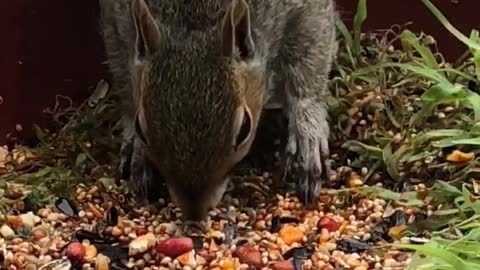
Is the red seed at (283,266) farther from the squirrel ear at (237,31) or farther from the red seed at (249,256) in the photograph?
the squirrel ear at (237,31)

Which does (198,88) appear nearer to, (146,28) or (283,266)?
(146,28)

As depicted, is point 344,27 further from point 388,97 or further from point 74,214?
point 74,214

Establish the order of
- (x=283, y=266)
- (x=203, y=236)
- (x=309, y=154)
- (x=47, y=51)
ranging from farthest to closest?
(x=47, y=51) → (x=309, y=154) → (x=203, y=236) → (x=283, y=266)

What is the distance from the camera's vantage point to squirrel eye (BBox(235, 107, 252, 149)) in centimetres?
313

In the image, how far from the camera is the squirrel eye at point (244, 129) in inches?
123

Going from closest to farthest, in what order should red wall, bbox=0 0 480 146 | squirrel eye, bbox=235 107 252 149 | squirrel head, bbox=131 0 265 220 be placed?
squirrel head, bbox=131 0 265 220
squirrel eye, bbox=235 107 252 149
red wall, bbox=0 0 480 146

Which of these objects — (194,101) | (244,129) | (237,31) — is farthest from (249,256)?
(237,31)

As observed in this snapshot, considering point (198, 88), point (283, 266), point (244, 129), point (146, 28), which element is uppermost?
point (146, 28)

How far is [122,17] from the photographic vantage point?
3543 mm

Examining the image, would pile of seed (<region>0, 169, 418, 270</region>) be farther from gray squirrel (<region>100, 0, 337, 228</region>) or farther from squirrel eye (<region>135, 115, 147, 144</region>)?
squirrel eye (<region>135, 115, 147, 144</region>)

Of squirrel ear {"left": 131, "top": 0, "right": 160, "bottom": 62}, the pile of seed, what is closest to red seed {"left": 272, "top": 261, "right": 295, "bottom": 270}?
the pile of seed

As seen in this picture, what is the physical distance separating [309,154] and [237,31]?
530mm

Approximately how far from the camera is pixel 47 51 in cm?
385

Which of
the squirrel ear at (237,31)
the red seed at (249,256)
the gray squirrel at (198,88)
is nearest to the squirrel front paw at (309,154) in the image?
the gray squirrel at (198,88)
